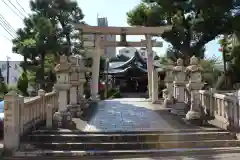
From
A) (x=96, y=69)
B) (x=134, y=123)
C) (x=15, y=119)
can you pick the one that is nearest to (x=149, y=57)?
(x=96, y=69)

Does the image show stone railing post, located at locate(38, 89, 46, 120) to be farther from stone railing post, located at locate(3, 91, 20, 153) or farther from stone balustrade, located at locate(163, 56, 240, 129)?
stone balustrade, located at locate(163, 56, 240, 129)

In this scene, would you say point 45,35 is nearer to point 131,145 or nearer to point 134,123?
point 134,123

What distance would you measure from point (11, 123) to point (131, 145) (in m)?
3.18

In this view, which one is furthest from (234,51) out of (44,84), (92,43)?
(44,84)

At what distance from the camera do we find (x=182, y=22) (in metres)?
19.4

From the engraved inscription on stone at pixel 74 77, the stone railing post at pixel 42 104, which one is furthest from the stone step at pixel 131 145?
Answer: the engraved inscription on stone at pixel 74 77

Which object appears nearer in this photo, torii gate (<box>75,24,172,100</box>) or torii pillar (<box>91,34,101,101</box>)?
torii gate (<box>75,24,172,100</box>)

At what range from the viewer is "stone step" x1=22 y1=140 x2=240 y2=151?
8188 mm

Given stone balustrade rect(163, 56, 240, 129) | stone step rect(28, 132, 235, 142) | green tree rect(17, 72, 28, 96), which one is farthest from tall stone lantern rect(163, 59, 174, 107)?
green tree rect(17, 72, 28, 96)

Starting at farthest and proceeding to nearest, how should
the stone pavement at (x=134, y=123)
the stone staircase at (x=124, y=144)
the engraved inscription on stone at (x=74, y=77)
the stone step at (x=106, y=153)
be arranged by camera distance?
the engraved inscription on stone at (x=74, y=77), the stone pavement at (x=134, y=123), the stone staircase at (x=124, y=144), the stone step at (x=106, y=153)

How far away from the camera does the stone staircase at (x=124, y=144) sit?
7832 mm

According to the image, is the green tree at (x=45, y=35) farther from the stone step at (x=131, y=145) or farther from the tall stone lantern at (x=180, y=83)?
the stone step at (x=131, y=145)

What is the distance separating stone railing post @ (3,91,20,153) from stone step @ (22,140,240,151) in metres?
0.50

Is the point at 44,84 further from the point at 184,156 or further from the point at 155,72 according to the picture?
the point at 184,156
